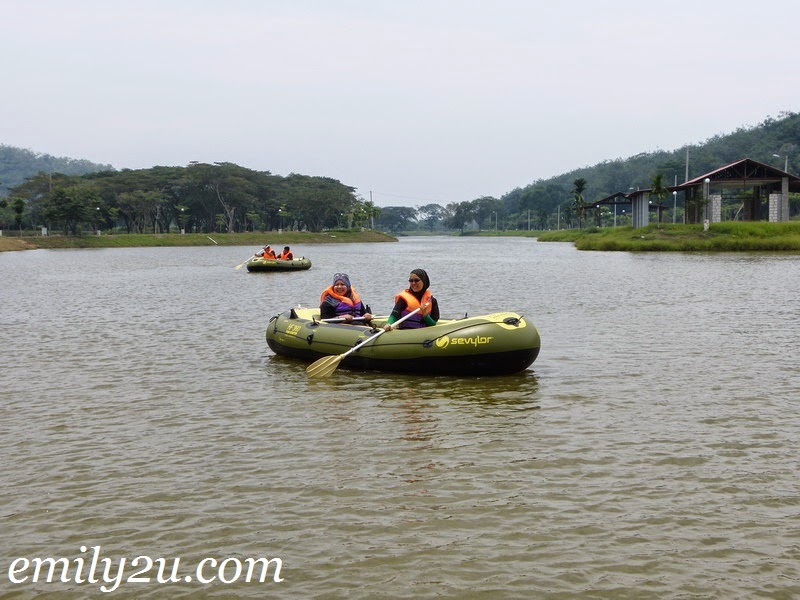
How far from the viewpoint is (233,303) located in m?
27.6

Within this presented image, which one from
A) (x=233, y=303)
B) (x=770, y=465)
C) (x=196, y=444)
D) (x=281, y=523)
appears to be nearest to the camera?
(x=281, y=523)

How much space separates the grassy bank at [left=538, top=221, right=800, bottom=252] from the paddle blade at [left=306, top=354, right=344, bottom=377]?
52310mm

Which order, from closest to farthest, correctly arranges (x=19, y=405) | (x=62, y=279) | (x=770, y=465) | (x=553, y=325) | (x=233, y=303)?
(x=770, y=465) < (x=19, y=405) < (x=553, y=325) < (x=233, y=303) < (x=62, y=279)

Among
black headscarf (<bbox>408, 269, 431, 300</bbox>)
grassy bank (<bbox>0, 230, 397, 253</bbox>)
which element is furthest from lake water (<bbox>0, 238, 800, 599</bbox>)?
grassy bank (<bbox>0, 230, 397, 253</bbox>)

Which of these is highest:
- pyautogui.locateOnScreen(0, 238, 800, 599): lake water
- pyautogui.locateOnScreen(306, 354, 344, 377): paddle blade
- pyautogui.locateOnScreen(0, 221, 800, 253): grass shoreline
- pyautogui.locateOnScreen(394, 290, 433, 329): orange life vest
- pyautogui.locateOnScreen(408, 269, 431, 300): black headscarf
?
pyautogui.locateOnScreen(0, 221, 800, 253): grass shoreline

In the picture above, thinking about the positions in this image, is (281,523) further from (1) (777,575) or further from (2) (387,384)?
(2) (387,384)

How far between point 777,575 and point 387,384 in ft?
25.6

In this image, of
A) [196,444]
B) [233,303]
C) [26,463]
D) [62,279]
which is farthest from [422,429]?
[62,279]

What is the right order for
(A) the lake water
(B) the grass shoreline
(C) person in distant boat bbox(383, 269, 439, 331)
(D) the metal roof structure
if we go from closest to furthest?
1. (A) the lake water
2. (C) person in distant boat bbox(383, 269, 439, 331)
3. (B) the grass shoreline
4. (D) the metal roof structure

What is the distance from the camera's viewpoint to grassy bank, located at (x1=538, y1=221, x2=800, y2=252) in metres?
58.2

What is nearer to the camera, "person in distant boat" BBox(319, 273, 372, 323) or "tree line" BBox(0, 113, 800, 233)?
"person in distant boat" BBox(319, 273, 372, 323)

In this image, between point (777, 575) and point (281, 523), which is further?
point (281, 523)

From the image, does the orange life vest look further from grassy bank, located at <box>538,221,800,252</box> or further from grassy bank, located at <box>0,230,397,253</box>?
grassy bank, located at <box>0,230,397,253</box>

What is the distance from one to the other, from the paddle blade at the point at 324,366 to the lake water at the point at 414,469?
0.88 feet
